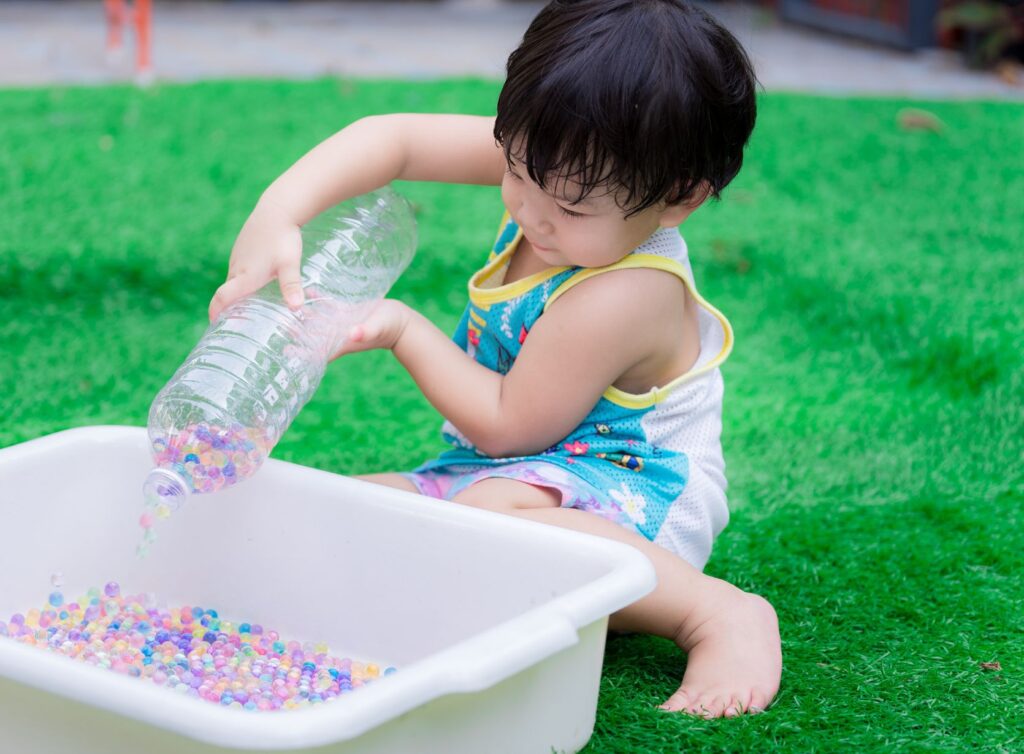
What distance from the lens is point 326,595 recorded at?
1.53 metres

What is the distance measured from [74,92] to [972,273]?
8.18 feet

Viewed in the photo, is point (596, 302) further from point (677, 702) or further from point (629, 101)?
point (677, 702)

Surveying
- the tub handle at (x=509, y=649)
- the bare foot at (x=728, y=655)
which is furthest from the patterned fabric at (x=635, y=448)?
the tub handle at (x=509, y=649)

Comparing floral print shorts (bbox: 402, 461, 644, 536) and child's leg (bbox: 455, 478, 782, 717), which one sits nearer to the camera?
child's leg (bbox: 455, 478, 782, 717)

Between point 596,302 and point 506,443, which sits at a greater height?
point 596,302

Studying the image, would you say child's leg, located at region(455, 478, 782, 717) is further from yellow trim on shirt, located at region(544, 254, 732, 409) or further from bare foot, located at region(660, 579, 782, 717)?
yellow trim on shirt, located at region(544, 254, 732, 409)

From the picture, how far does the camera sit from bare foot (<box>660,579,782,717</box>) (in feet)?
4.52

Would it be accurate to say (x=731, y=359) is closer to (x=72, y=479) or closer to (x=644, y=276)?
(x=644, y=276)

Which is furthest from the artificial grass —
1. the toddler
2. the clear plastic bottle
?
the clear plastic bottle

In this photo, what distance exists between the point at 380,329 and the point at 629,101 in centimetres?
39

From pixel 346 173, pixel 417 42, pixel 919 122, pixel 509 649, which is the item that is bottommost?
pixel 417 42

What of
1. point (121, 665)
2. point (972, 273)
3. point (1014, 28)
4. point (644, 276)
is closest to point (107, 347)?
point (121, 665)

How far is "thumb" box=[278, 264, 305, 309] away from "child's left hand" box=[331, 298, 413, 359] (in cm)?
7

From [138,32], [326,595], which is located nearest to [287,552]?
[326,595]
